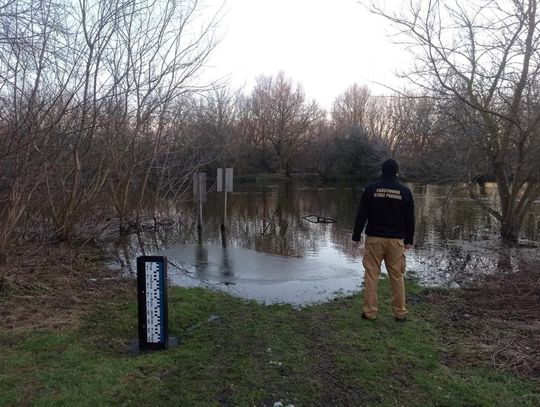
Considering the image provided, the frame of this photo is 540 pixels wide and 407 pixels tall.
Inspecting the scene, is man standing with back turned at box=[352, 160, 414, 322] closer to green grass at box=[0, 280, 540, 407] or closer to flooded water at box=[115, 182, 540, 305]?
green grass at box=[0, 280, 540, 407]

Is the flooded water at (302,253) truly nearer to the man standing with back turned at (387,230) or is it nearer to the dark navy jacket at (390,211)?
the man standing with back turned at (387,230)

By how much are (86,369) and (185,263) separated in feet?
22.8

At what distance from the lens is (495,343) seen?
5.23 m

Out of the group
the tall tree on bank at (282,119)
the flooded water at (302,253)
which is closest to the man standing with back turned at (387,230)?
the flooded water at (302,253)

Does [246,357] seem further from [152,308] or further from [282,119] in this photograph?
[282,119]

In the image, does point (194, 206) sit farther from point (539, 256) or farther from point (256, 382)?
point (256, 382)

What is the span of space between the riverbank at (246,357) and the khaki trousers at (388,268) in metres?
0.19

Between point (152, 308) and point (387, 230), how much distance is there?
9.70 feet

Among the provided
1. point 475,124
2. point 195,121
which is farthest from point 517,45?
point 195,121

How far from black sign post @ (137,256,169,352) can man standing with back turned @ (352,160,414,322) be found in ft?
8.21

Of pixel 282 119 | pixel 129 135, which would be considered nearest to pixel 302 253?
pixel 129 135

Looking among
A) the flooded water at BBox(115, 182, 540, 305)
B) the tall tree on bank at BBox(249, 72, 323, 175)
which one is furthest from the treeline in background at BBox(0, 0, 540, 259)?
the tall tree on bank at BBox(249, 72, 323, 175)

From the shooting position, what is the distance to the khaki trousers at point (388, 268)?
6.00m

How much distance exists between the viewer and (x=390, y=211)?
5.96 m
